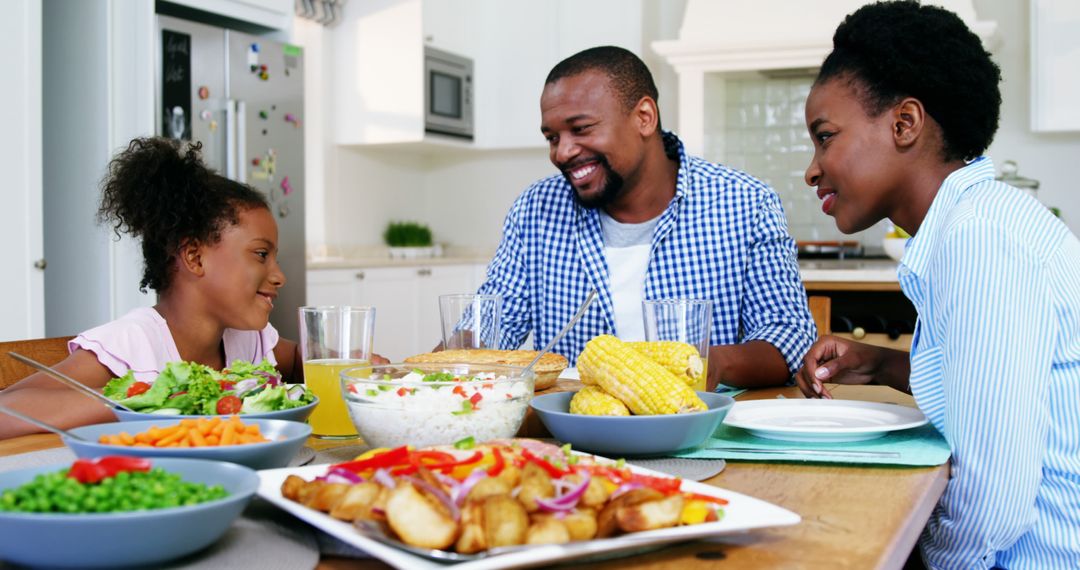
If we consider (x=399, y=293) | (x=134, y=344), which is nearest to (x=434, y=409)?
(x=134, y=344)

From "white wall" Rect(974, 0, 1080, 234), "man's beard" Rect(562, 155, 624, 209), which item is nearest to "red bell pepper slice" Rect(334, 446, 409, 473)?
"man's beard" Rect(562, 155, 624, 209)

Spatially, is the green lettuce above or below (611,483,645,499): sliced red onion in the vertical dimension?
above

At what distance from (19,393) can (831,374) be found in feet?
3.68

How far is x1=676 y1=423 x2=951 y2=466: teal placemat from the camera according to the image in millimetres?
1056

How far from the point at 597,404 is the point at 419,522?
0.46 meters

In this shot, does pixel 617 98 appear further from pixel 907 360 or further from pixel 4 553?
pixel 4 553

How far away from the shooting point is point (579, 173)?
2.22m

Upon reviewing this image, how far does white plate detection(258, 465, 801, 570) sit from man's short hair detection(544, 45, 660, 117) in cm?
155

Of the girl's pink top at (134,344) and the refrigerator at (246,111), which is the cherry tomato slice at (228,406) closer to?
the girl's pink top at (134,344)

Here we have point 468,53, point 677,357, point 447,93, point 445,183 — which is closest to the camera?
point 677,357

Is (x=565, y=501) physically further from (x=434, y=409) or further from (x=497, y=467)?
(x=434, y=409)

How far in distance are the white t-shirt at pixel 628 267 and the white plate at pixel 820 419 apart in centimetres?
78

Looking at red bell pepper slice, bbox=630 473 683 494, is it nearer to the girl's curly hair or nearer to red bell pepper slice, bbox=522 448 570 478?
red bell pepper slice, bbox=522 448 570 478

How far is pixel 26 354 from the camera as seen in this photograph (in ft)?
5.59
